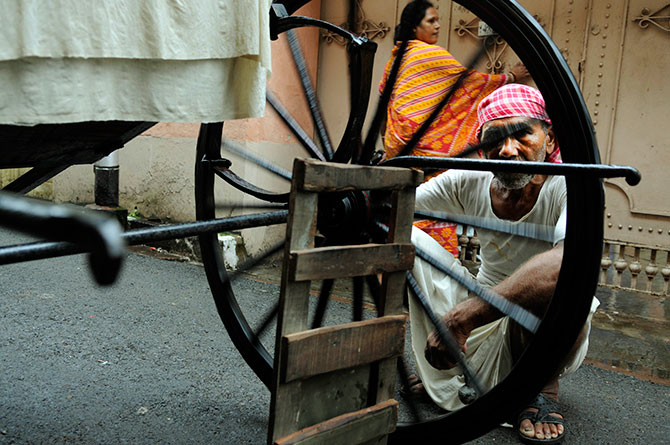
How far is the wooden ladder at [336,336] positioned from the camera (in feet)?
4.47

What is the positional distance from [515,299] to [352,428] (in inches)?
23.6

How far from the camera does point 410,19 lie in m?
2.33

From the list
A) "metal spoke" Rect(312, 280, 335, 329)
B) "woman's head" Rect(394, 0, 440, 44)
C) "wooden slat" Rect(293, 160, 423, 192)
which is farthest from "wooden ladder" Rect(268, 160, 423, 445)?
"woman's head" Rect(394, 0, 440, 44)

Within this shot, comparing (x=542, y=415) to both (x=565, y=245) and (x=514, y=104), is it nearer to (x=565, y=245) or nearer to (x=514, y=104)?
Answer: (x=565, y=245)

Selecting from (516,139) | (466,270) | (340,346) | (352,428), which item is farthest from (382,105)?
(352,428)

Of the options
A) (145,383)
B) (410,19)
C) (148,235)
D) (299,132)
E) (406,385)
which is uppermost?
(410,19)

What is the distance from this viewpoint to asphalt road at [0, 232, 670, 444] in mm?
2211

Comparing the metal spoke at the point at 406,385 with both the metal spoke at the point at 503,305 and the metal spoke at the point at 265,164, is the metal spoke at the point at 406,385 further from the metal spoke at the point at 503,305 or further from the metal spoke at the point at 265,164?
the metal spoke at the point at 265,164

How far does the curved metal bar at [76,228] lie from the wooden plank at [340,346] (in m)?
0.82

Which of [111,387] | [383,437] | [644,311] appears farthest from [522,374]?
[644,311]

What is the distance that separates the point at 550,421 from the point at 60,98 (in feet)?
6.48

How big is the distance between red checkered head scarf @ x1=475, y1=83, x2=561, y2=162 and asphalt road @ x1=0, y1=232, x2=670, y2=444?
3.46 ft

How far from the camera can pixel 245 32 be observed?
55.6 inches

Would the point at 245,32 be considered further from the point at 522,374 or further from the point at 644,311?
the point at 644,311
